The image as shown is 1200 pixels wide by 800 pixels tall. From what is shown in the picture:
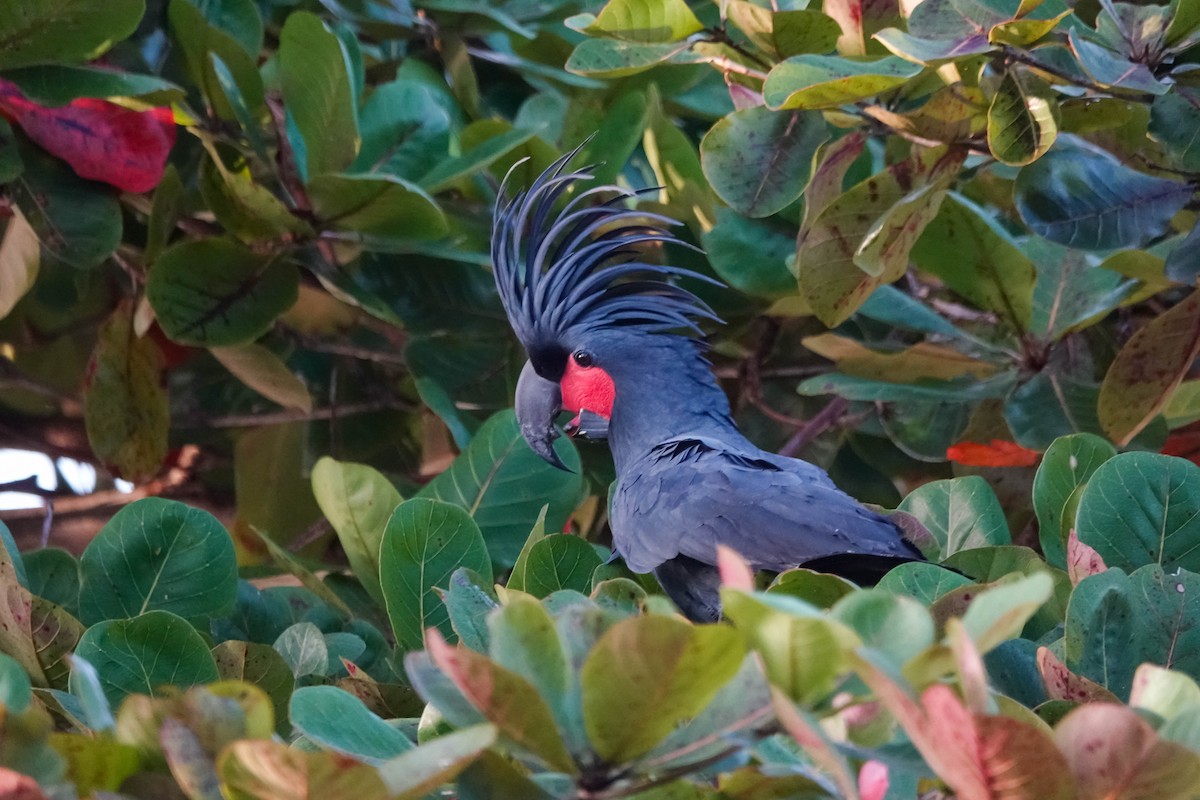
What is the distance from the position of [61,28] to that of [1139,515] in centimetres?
161

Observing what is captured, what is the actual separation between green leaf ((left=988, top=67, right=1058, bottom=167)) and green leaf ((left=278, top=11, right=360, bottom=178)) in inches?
38.5

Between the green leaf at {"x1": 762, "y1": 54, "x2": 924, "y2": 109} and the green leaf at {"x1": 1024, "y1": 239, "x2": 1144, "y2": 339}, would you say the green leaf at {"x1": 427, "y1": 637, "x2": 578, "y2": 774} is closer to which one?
the green leaf at {"x1": 762, "y1": 54, "x2": 924, "y2": 109}

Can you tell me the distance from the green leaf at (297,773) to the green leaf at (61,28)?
4.78ft

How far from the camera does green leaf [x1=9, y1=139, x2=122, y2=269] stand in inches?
80.4

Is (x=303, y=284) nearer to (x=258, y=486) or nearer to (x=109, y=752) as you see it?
(x=258, y=486)

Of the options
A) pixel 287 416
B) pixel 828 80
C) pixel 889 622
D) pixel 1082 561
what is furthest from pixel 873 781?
pixel 287 416

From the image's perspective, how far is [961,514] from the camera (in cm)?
149

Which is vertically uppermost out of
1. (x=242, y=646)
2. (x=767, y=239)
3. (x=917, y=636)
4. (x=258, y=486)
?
(x=917, y=636)

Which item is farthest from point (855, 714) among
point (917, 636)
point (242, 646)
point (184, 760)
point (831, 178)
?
point (831, 178)

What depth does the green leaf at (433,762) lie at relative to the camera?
2.21ft

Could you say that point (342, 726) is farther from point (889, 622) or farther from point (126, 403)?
point (126, 403)

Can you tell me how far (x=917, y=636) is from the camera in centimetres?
73

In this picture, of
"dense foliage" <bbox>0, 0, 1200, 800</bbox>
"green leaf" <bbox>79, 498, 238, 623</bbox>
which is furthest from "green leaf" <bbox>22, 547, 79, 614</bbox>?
"green leaf" <bbox>79, 498, 238, 623</bbox>

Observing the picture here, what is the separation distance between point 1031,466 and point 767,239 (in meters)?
0.58
